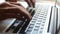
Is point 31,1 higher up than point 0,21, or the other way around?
point 31,1

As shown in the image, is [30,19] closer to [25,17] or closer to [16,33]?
[25,17]

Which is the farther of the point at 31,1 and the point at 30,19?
the point at 31,1

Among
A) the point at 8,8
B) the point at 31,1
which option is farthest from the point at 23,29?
the point at 31,1

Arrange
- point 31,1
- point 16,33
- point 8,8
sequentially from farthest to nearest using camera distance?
point 31,1 → point 8,8 → point 16,33

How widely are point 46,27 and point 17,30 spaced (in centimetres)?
12

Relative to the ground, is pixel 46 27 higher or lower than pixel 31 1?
lower

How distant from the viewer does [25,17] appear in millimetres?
580

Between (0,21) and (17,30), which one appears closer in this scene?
(17,30)

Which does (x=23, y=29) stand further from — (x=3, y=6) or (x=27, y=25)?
(x=3, y=6)

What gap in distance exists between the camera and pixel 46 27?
508mm

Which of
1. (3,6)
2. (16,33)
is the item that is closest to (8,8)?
(3,6)

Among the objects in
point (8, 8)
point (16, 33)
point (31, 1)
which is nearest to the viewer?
point (16, 33)

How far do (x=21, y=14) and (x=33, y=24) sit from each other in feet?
0.26

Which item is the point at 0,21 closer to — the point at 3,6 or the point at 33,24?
the point at 3,6
